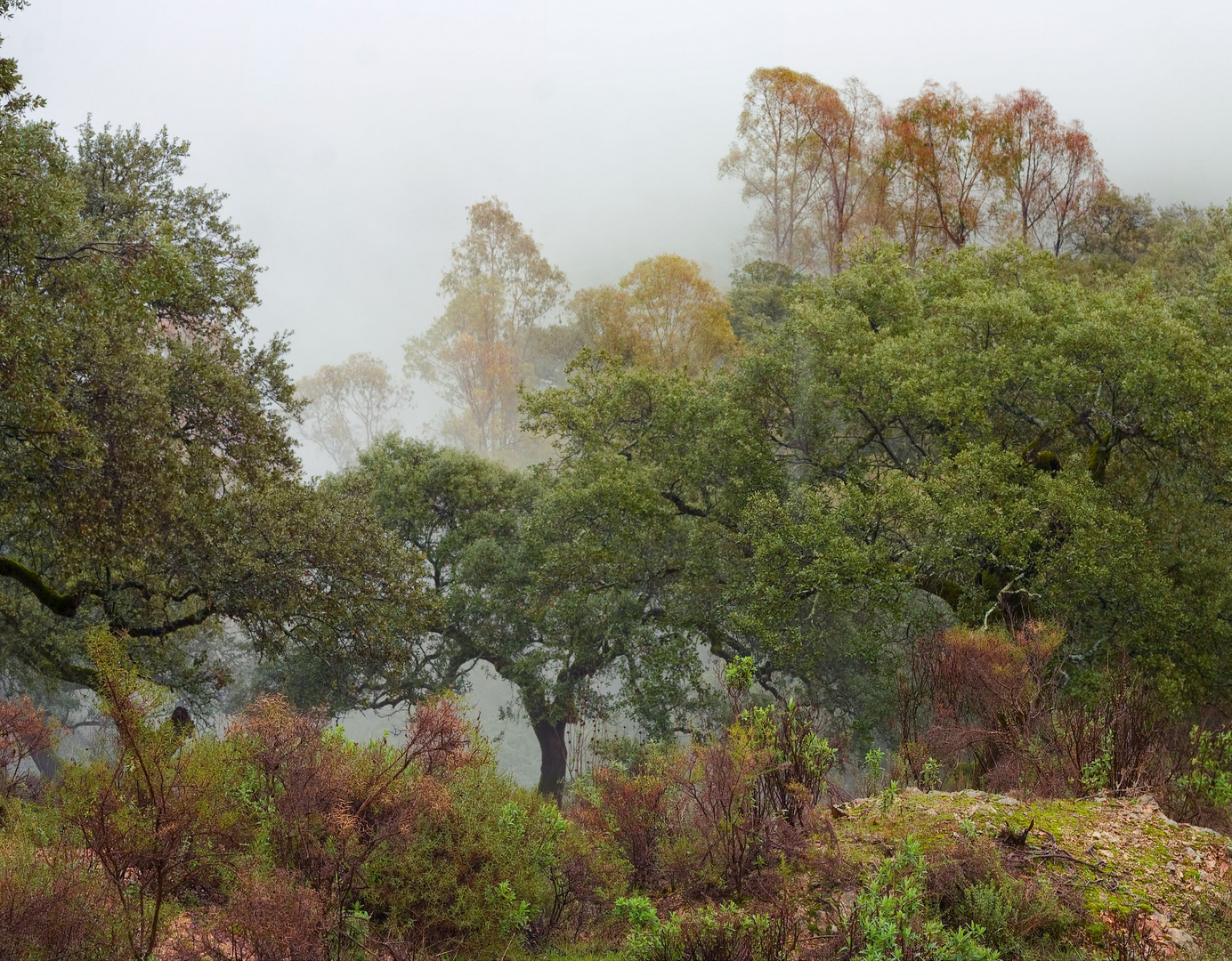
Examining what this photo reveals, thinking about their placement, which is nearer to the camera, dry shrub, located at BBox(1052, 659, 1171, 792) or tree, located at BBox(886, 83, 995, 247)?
dry shrub, located at BBox(1052, 659, 1171, 792)

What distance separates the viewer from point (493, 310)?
4809cm

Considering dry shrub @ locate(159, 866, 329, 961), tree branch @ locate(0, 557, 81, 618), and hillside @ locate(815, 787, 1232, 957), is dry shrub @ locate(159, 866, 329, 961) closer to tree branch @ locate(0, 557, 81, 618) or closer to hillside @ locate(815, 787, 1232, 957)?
hillside @ locate(815, 787, 1232, 957)

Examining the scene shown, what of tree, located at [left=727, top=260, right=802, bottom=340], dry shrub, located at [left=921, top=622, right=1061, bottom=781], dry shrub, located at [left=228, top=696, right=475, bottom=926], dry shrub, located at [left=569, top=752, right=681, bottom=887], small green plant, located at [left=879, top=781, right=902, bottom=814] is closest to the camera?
dry shrub, located at [left=228, top=696, right=475, bottom=926]

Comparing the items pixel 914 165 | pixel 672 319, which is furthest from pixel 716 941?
pixel 672 319

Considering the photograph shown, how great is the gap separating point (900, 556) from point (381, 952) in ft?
31.1

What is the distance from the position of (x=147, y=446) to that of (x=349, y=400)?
54.8m

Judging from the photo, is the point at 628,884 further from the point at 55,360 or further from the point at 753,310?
the point at 753,310

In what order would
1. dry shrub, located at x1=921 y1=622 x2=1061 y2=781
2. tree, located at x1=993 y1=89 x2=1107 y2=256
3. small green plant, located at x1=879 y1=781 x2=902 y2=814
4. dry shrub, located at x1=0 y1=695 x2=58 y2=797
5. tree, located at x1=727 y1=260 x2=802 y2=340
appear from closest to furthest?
small green plant, located at x1=879 y1=781 x2=902 y2=814 → dry shrub, located at x1=0 y1=695 x2=58 y2=797 → dry shrub, located at x1=921 y1=622 x2=1061 y2=781 → tree, located at x1=993 y1=89 x2=1107 y2=256 → tree, located at x1=727 y1=260 x2=802 y2=340

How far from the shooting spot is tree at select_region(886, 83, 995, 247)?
28.3 meters

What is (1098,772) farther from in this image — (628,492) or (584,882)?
(628,492)

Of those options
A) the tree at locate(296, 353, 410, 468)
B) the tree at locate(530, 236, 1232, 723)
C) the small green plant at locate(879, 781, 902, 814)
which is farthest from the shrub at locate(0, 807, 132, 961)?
the tree at locate(296, 353, 410, 468)

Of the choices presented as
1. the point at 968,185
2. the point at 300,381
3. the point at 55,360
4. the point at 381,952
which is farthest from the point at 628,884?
the point at 300,381

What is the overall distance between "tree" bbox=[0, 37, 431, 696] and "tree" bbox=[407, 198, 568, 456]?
1340 inches

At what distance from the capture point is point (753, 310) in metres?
33.4
